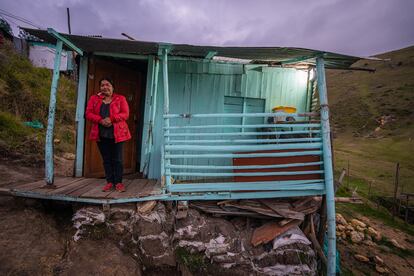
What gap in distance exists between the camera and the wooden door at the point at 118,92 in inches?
169

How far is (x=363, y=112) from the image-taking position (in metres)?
35.5

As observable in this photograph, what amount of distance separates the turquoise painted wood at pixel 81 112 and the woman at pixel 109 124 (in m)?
1.12

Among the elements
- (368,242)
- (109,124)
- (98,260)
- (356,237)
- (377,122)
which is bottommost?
(368,242)

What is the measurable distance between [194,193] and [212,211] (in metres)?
0.44

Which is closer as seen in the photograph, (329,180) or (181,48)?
(329,180)

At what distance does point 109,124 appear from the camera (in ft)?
10.4

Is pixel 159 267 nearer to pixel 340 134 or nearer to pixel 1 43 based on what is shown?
pixel 1 43

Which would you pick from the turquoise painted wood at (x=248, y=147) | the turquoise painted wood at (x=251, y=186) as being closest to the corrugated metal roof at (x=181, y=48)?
the turquoise painted wood at (x=248, y=147)

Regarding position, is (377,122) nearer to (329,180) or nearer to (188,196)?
(329,180)

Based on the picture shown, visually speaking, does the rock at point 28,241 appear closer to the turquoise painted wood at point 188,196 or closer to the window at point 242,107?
the turquoise painted wood at point 188,196

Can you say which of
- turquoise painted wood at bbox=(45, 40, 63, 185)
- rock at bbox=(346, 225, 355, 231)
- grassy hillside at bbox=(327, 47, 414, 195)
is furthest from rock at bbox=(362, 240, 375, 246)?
turquoise painted wood at bbox=(45, 40, 63, 185)

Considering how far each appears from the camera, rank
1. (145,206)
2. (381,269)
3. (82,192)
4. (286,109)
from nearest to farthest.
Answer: (145,206) → (82,192) → (286,109) → (381,269)

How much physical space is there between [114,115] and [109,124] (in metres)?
0.16

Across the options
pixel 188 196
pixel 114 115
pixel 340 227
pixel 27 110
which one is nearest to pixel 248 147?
pixel 188 196
